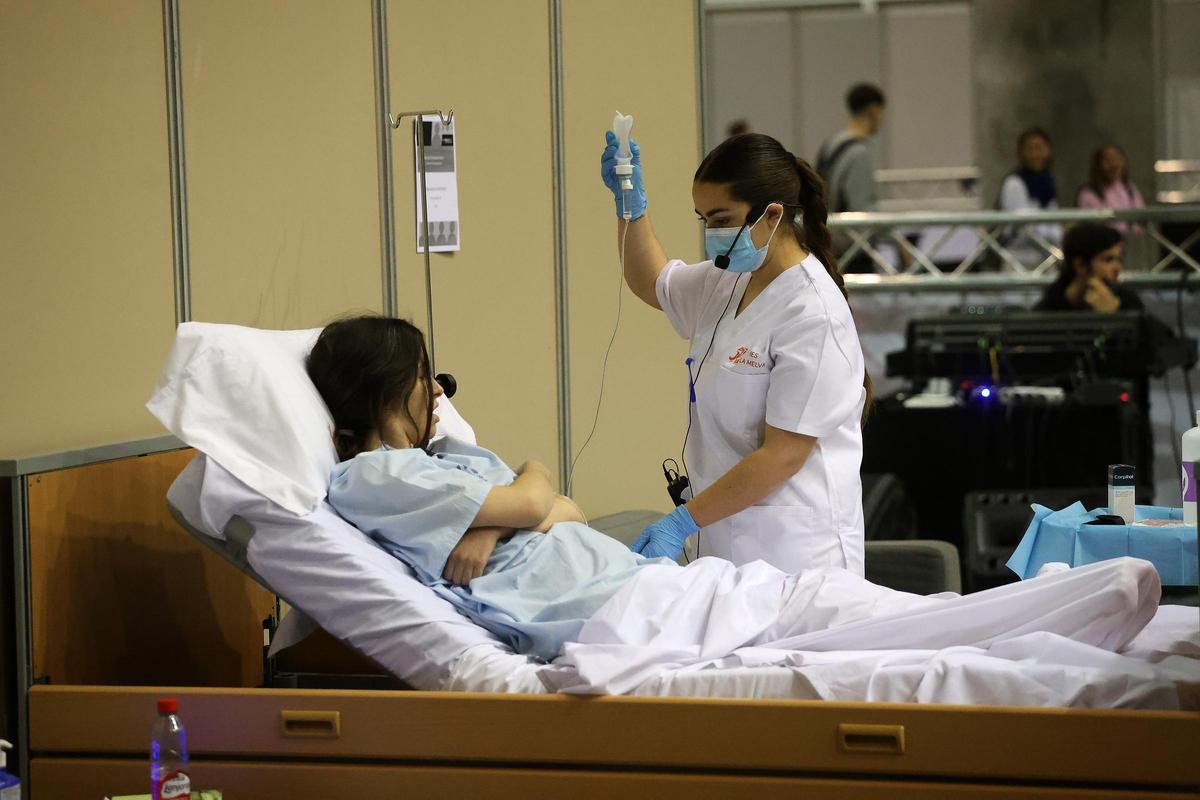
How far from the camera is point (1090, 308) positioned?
507cm

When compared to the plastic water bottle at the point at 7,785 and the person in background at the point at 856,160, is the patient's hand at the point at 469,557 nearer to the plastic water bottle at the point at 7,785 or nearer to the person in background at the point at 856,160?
the plastic water bottle at the point at 7,785

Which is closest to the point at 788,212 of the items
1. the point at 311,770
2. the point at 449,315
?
the point at 449,315

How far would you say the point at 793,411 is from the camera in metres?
2.25

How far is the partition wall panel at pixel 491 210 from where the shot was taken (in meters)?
2.93

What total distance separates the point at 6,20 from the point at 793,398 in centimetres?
146

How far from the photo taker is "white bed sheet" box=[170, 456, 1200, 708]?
1679 millimetres

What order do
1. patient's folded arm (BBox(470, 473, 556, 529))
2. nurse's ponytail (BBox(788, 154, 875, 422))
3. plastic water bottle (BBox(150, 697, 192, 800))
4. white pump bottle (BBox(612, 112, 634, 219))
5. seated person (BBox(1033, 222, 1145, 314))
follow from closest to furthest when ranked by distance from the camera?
plastic water bottle (BBox(150, 697, 192, 800)) < patient's folded arm (BBox(470, 473, 556, 529)) < nurse's ponytail (BBox(788, 154, 875, 422)) < white pump bottle (BBox(612, 112, 634, 219)) < seated person (BBox(1033, 222, 1145, 314))

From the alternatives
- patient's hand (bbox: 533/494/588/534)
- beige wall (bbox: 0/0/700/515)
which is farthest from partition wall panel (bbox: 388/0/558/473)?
patient's hand (bbox: 533/494/588/534)

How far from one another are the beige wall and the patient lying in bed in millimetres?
483

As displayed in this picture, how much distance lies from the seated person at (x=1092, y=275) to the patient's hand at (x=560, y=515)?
11.3ft

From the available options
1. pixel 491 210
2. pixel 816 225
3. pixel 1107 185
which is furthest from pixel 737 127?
pixel 816 225

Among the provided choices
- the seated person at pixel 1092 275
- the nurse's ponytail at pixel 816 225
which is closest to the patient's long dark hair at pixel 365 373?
the nurse's ponytail at pixel 816 225

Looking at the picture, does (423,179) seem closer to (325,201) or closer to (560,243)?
(325,201)

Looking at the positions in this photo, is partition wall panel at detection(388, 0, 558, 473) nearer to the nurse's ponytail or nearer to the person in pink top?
the nurse's ponytail
